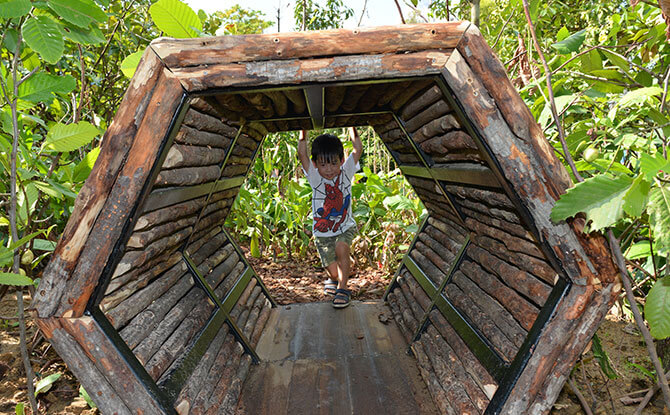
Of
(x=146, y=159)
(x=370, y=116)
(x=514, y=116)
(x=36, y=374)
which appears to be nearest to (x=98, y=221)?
(x=146, y=159)

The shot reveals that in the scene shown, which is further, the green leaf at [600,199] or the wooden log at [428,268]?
the wooden log at [428,268]

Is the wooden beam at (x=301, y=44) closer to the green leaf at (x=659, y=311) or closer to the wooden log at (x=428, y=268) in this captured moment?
the green leaf at (x=659, y=311)

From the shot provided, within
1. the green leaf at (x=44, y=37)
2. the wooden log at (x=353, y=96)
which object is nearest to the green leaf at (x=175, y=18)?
the green leaf at (x=44, y=37)

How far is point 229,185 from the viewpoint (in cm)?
362

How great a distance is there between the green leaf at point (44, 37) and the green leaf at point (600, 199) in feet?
6.75

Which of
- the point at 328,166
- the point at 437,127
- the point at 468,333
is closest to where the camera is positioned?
the point at 437,127

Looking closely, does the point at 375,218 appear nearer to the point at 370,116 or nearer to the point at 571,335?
the point at 370,116

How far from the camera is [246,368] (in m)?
3.25

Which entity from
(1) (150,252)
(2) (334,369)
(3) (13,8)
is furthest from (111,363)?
(2) (334,369)

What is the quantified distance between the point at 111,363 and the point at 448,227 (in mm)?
2932

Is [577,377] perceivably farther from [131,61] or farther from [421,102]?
[131,61]

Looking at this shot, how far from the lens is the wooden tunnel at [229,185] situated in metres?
1.72

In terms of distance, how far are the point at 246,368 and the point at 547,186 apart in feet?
8.39

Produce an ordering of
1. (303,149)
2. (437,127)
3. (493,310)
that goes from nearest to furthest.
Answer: (437,127) < (493,310) < (303,149)
